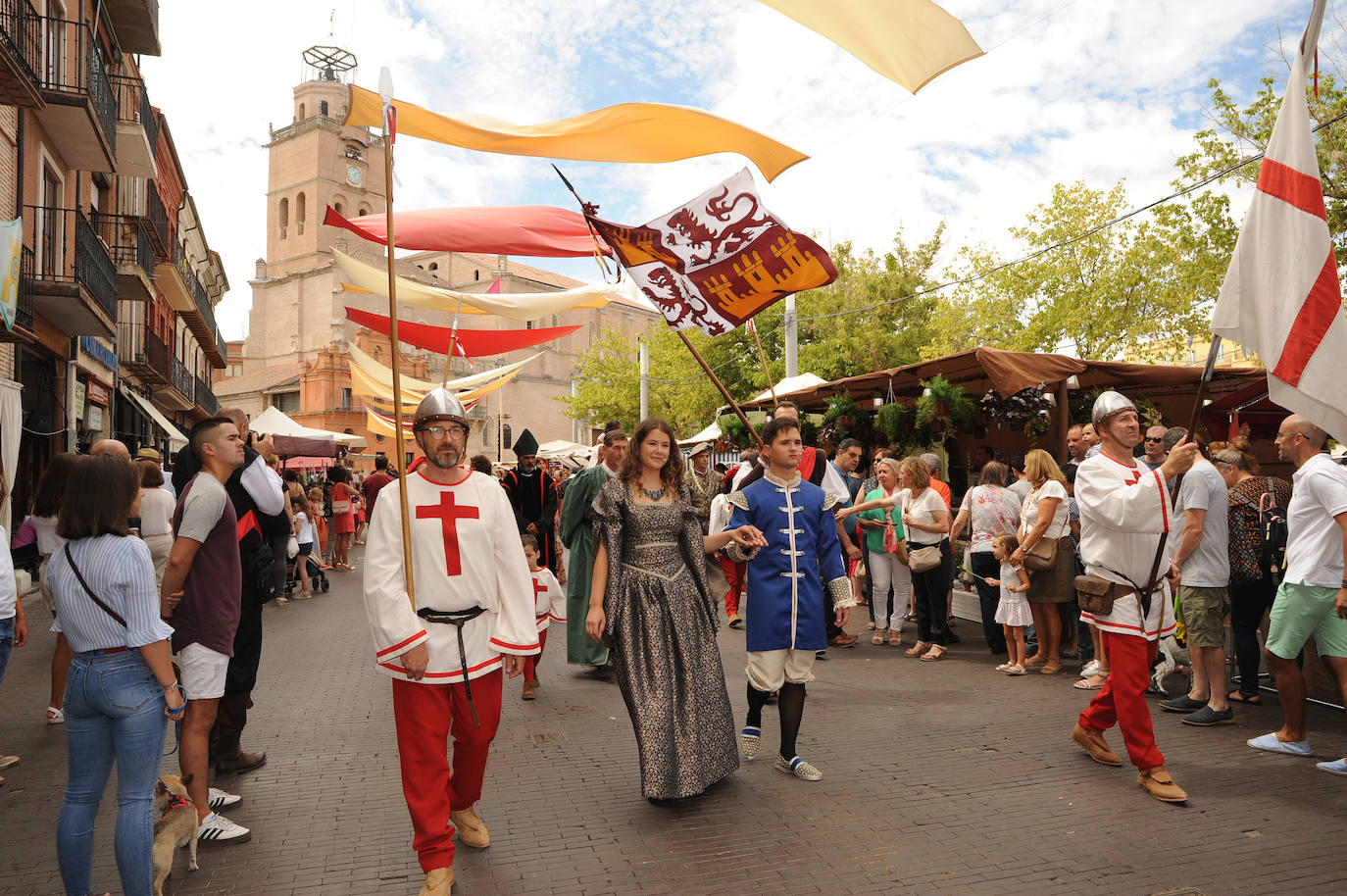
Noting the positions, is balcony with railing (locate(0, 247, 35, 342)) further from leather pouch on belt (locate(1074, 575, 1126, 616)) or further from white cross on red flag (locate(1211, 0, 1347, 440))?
white cross on red flag (locate(1211, 0, 1347, 440))

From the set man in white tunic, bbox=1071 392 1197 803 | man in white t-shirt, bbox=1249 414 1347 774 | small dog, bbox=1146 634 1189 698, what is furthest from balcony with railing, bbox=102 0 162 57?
man in white t-shirt, bbox=1249 414 1347 774

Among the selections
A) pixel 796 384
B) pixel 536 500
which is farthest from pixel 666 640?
pixel 796 384

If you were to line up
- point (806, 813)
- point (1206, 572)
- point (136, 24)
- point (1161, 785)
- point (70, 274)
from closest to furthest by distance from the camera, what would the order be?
point (806, 813) < point (1161, 785) < point (1206, 572) < point (70, 274) < point (136, 24)

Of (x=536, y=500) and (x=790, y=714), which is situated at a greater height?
(x=536, y=500)

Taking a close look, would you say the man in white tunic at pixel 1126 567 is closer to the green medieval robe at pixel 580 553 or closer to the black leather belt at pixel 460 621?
the black leather belt at pixel 460 621

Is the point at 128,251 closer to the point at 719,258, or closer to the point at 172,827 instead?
the point at 719,258

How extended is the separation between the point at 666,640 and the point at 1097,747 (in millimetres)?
2583

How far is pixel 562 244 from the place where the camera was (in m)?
10.6

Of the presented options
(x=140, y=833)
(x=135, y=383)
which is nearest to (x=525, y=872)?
(x=140, y=833)

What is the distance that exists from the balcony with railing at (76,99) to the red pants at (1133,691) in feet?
55.1

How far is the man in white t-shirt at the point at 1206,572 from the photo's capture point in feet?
20.5

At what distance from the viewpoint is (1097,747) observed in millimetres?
5461

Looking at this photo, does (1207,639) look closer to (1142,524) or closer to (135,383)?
(1142,524)

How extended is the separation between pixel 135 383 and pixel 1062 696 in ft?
89.3
